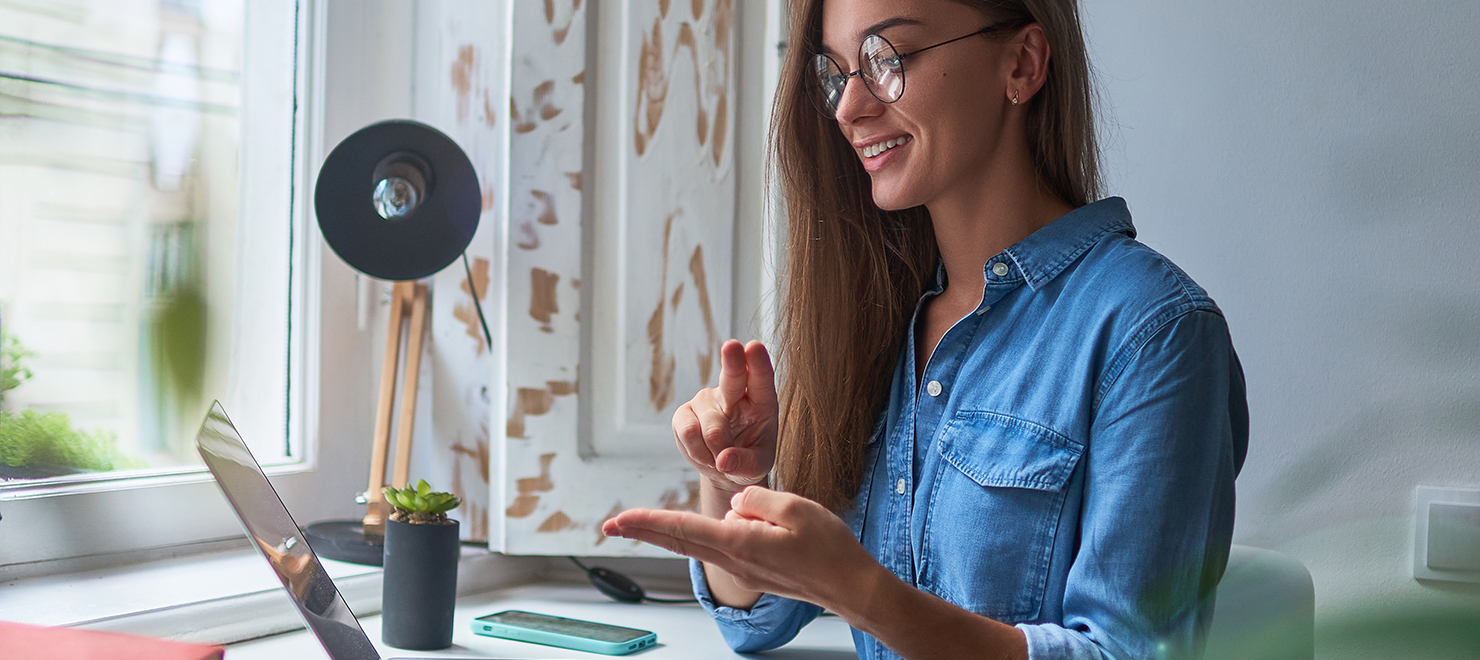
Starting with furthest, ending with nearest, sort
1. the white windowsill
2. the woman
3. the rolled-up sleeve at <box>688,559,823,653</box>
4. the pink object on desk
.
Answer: the rolled-up sleeve at <box>688,559,823,653</box>
the white windowsill
the woman
the pink object on desk

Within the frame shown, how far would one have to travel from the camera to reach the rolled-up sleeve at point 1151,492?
0.78 meters

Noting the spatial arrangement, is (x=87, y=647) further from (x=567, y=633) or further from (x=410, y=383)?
(x=410, y=383)

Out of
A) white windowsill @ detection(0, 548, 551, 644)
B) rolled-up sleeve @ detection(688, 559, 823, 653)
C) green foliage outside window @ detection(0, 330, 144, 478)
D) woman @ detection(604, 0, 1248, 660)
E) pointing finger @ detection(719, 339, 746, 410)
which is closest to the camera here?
green foliage outside window @ detection(0, 330, 144, 478)

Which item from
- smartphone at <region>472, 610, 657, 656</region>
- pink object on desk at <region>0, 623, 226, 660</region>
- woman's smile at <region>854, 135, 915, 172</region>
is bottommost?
smartphone at <region>472, 610, 657, 656</region>

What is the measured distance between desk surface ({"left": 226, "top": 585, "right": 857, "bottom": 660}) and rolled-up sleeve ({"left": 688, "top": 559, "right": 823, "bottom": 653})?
0.02 m

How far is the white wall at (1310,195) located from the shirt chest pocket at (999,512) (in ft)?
1.24

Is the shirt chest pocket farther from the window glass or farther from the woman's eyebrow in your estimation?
the window glass

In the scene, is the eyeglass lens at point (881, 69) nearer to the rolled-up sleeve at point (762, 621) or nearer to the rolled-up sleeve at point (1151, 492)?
the rolled-up sleeve at point (1151, 492)

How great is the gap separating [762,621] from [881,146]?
0.51 metres

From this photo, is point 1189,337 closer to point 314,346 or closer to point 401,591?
point 401,591

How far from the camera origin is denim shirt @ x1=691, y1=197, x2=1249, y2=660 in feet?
2.60

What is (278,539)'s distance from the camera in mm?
639

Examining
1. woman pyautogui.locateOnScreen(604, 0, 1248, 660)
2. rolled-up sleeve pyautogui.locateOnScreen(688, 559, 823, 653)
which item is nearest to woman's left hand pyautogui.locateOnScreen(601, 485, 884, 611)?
woman pyautogui.locateOnScreen(604, 0, 1248, 660)

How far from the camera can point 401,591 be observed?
104 cm
